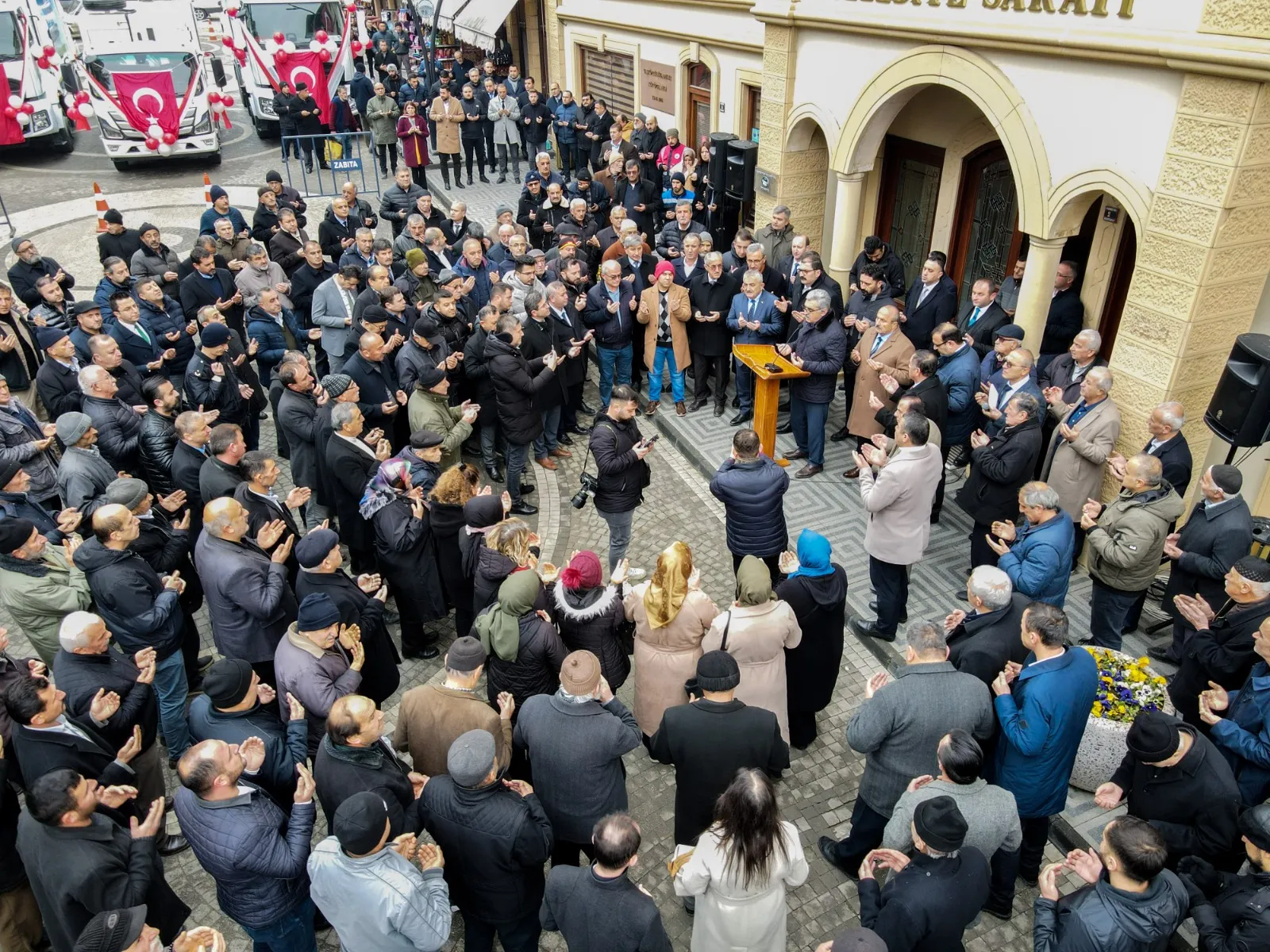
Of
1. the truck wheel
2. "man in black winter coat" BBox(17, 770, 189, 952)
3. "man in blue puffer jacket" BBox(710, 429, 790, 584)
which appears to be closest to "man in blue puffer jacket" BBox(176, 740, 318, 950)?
"man in black winter coat" BBox(17, 770, 189, 952)

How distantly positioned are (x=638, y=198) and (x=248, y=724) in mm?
10574

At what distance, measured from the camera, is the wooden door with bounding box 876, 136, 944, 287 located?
1091 centimetres

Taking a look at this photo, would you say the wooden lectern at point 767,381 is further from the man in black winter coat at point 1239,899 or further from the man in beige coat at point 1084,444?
the man in black winter coat at point 1239,899

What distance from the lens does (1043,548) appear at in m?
5.43

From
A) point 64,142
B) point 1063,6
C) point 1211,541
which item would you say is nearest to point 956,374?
point 1211,541

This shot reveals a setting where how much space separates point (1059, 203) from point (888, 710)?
5.40m

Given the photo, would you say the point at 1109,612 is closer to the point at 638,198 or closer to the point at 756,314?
the point at 756,314

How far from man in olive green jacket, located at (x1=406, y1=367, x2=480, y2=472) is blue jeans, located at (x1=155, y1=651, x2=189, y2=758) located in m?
2.46

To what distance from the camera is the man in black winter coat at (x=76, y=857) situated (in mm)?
3561

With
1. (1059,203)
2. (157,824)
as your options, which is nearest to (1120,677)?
(1059,203)

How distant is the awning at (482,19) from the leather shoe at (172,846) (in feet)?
63.9

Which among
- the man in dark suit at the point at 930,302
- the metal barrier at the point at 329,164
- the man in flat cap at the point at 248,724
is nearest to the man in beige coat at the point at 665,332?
the man in dark suit at the point at 930,302

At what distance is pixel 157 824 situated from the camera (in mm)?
3906

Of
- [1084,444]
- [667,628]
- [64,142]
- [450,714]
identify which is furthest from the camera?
[64,142]
